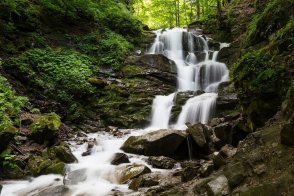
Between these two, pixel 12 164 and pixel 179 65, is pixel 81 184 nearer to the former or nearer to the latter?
pixel 12 164

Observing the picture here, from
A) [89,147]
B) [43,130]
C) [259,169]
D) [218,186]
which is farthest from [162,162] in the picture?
[43,130]

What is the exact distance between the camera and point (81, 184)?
25.4 feet

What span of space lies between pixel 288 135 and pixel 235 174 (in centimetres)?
104

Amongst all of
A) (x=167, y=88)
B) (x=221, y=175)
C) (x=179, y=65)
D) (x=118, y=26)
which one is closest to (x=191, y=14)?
(x=118, y=26)

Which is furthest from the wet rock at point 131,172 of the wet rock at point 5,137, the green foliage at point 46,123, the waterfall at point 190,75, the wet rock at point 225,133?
the waterfall at point 190,75

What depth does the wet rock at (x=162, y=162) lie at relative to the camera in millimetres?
8477

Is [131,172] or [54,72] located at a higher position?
[54,72]

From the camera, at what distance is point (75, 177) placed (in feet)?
26.2

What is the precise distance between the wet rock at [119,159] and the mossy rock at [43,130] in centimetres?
236

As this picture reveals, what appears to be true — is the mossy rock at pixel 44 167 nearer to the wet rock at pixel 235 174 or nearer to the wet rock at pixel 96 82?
the wet rock at pixel 235 174

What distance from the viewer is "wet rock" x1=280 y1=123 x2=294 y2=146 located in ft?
16.5

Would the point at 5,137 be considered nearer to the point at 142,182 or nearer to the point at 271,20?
the point at 142,182

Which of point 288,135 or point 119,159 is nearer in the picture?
point 288,135

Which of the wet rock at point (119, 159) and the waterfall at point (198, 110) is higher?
the waterfall at point (198, 110)
